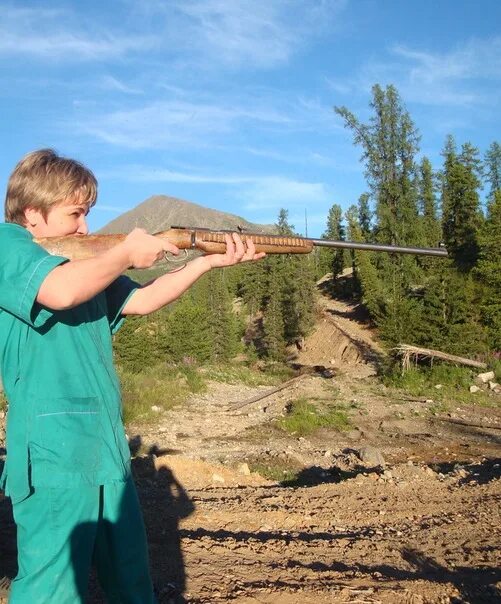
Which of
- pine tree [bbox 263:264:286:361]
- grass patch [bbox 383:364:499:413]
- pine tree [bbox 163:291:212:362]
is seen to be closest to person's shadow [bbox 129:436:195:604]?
grass patch [bbox 383:364:499:413]

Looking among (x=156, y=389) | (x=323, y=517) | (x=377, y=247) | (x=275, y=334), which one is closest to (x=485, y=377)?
(x=156, y=389)

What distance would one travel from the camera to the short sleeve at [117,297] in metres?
2.35

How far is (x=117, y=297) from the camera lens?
2.36 metres

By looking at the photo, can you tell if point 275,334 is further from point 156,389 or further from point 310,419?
point 310,419

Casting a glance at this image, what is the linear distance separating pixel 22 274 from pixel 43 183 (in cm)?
39

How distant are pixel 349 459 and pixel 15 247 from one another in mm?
9045

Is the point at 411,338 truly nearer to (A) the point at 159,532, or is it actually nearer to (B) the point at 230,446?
(B) the point at 230,446

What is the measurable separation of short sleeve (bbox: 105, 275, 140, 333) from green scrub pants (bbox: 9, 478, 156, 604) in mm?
709

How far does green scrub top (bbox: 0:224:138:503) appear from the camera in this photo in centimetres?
171

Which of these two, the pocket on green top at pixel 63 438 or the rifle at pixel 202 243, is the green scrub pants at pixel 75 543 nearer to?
the pocket on green top at pixel 63 438

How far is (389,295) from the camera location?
30.4 metres

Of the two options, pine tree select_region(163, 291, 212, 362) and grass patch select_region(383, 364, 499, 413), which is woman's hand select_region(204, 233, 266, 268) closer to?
grass patch select_region(383, 364, 499, 413)

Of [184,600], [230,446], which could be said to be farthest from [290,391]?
[184,600]

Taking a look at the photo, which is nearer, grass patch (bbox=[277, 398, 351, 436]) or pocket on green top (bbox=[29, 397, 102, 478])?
pocket on green top (bbox=[29, 397, 102, 478])
